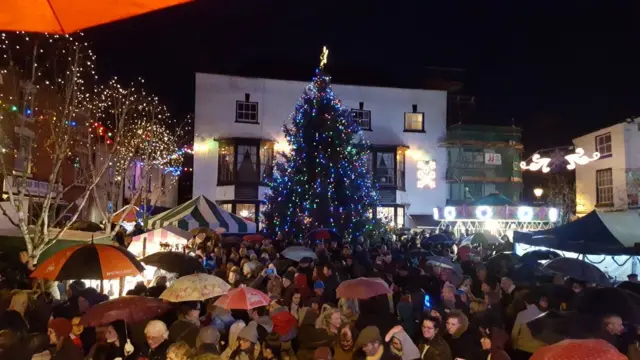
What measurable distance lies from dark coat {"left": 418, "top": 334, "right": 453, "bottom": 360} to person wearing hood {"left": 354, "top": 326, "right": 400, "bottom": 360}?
308 millimetres

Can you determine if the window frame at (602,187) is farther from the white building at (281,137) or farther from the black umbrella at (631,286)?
the black umbrella at (631,286)

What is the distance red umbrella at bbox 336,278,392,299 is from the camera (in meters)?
8.55

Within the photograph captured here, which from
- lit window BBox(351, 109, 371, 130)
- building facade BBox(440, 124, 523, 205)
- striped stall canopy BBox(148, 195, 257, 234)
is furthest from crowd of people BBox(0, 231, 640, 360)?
building facade BBox(440, 124, 523, 205)

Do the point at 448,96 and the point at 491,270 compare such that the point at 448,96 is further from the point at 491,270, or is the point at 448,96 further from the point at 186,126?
the point at 491,270

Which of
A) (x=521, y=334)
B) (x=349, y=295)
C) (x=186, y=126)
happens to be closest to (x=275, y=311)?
(x=349, y=295)

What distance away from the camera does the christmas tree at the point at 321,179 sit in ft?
82.2

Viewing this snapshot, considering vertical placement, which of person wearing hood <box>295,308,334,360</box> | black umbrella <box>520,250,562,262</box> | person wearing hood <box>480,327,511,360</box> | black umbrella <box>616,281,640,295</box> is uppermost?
black umbrella <box>520,250,562,262</box>

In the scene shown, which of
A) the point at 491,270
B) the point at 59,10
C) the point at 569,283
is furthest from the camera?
the point at 491,270

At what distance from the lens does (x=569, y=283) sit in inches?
416

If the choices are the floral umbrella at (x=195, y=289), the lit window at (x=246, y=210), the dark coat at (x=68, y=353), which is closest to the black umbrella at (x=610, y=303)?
the floral umbrella at (x=195, y=289)

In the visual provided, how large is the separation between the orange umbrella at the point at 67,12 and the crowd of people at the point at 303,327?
314 cm

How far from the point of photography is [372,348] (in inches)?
236

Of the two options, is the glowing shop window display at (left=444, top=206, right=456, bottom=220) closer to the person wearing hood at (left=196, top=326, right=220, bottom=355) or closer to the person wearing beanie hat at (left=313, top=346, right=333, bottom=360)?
the person wearing beanie hat at (left=313, top=346, right=333, bottom=360)

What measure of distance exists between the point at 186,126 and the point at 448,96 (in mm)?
19604
